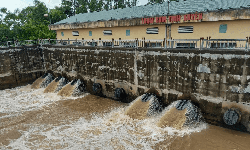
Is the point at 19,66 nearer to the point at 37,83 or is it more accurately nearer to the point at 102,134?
the point at 37,83

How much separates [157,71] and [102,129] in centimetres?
606

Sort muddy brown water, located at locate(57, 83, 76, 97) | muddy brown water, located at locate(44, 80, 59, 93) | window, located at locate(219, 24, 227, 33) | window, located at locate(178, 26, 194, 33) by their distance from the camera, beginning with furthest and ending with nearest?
muddy brown water, located at locate(44, 80, 59, 93)
muddy brown water, located at locate(57, 83, 76, 97)
window, located at locate(178, 26, 194, 33)
window, located at locate(219, 24, 227, 33)

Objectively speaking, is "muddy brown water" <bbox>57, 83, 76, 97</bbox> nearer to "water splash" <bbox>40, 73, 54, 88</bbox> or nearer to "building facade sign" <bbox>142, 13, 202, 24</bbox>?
"water splash" <bbox>40, 73, 54, 88</bbox>

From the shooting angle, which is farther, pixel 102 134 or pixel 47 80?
pixel 47 80

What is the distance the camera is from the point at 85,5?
4912cm

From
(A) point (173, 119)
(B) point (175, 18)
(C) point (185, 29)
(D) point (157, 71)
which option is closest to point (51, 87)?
(D) point (157, 71)

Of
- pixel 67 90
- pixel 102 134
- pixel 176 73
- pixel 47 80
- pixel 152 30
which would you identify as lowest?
→ pixel 102 134

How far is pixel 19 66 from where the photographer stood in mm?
21594

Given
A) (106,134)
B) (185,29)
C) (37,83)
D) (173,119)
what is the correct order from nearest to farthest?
(106,134) < (173,119) < (185,29) < (37,83)

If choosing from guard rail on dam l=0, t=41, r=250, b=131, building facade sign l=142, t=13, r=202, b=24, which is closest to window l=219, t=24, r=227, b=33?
building facade sign l=142, t=13, r=202, b=24

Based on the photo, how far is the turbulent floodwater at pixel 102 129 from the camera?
10062mm

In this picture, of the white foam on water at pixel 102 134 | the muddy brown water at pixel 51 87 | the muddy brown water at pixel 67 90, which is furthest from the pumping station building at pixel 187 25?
the muddy brown water at pixel 51 87

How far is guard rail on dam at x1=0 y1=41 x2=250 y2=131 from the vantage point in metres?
10.3

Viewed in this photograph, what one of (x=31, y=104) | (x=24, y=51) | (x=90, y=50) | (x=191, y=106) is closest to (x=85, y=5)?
(x=24, y=51)
